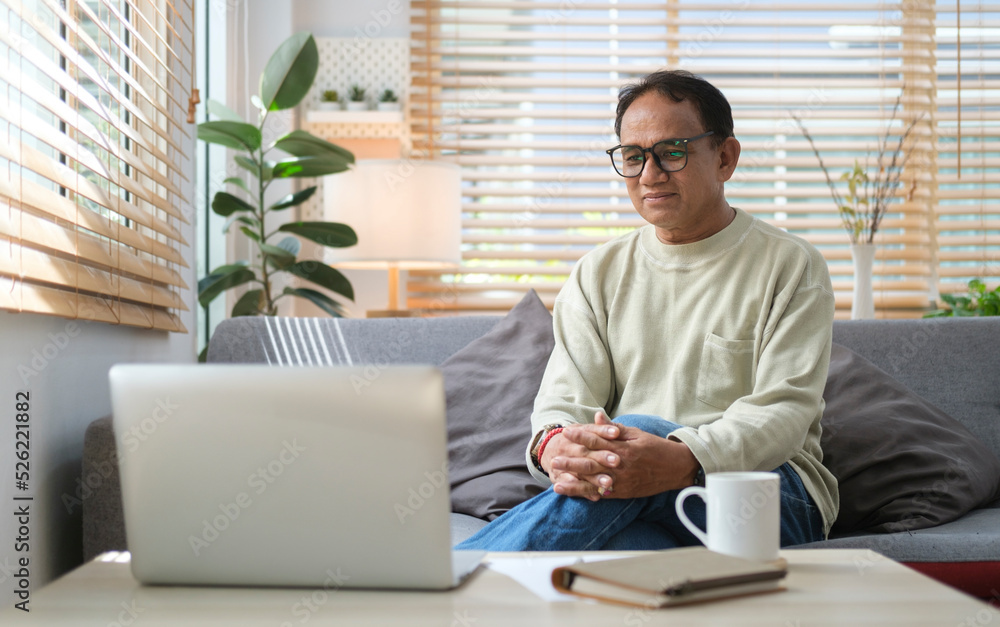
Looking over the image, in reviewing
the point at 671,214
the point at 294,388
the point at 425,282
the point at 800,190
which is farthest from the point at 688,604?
the point at 800,190

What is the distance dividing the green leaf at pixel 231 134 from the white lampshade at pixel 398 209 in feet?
0.95

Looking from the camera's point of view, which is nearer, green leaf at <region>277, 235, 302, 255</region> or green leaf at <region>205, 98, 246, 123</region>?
green leaf at <region>205, 98, 246, 123</region>

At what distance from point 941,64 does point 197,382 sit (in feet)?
12.1

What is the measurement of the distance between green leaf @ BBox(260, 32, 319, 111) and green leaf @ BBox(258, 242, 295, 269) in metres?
0.44

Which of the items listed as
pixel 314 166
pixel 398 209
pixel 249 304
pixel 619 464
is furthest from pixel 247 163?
pixel 619 464

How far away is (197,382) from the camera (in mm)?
746

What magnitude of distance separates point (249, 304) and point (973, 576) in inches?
88.2

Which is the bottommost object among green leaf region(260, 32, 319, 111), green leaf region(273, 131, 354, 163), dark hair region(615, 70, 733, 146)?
dark hair region(615, 70, 733, 146)

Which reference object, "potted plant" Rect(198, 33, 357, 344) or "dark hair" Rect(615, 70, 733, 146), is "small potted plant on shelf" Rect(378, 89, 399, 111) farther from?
"dark hair" Rect(615, 70, 733, 146)

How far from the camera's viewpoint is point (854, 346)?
6.59ft

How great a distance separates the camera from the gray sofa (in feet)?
5.01

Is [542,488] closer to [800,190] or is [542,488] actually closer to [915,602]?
[915,602]

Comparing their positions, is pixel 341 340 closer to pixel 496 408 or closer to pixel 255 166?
pixel 496 408

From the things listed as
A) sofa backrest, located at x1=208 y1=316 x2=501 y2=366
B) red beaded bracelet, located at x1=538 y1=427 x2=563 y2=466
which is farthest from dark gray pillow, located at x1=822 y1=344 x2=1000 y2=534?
sofa backrest, located at x1=208 y1=316 x2=501 y2=366
